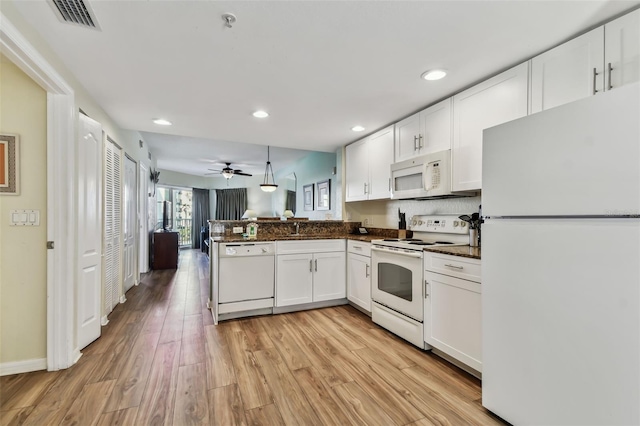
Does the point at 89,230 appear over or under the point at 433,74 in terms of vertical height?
under

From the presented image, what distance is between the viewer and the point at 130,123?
332cm

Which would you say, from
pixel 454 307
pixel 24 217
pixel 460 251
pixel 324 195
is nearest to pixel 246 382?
pixel 454 307

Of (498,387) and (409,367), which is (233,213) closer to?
(409,367)

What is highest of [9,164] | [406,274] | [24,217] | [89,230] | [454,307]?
[9,164]

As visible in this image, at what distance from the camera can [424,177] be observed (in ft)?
8.64

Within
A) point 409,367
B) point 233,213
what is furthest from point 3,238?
point 233,213

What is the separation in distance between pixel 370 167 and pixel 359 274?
136cm

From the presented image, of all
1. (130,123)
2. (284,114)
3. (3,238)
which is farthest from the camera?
(130,123)

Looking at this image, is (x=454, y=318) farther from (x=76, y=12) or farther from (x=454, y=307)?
(x=76, y=12)

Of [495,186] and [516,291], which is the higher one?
[495,186]

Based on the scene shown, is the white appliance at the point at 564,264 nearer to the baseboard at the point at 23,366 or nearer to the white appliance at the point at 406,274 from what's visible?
the white appliance at the point at 406,274

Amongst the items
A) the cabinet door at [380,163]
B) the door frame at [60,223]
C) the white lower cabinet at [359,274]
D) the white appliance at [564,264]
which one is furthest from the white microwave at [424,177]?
the door frame at [60,223]

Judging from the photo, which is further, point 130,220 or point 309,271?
point 130,220

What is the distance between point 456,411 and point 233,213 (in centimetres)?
887
